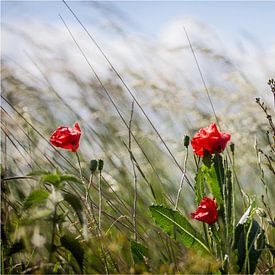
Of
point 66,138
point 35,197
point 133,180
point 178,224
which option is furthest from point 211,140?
point 133,180

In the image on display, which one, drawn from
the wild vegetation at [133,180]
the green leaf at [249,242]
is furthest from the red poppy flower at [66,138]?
the green leaf at [249,242]

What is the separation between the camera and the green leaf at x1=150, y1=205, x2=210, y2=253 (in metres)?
1.68

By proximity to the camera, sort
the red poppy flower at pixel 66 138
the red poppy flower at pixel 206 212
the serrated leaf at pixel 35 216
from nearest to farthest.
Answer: the serrated leaf at pixel 35 216
the red poppy flower at pixel 206 212
the red poppy flower at pixel 66 138

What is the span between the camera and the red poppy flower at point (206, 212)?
1548mm

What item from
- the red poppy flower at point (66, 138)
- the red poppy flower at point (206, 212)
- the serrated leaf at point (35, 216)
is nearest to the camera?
the serrated leaf at point (35, 216)

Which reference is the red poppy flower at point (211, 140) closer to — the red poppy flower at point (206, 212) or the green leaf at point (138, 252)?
the red poppy flower at point (206, 212)

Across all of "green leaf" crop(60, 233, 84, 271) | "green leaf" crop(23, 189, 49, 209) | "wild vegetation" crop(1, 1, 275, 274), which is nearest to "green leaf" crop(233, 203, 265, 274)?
"wild vegetation" crop(1, 1, 275, 274)

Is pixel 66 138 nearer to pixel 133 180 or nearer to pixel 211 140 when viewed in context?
pixel 211 140

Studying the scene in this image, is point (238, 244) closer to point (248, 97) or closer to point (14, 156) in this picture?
point (14, 156)

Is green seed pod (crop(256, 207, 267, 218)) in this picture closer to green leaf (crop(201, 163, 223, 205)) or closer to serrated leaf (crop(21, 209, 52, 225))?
green leaf (crop(201, 163, 223, 205))

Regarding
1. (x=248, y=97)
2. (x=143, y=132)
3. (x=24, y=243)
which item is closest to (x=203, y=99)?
(x=248, y=97)

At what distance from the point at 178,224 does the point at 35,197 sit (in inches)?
18.8

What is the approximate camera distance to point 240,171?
282cm

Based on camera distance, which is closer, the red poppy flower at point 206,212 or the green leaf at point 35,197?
the green leaf at point 35,197
